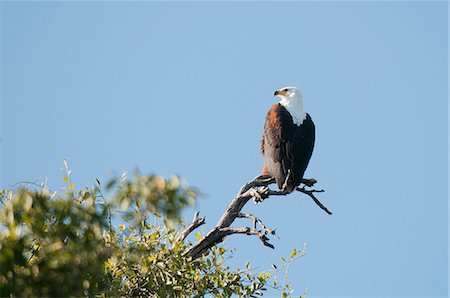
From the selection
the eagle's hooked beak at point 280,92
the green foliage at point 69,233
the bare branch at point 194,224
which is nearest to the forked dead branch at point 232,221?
the bare branch at point 194,224

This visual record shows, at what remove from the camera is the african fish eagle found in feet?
25.1

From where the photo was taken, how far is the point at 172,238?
20.2ft

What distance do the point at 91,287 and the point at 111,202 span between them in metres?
0.51

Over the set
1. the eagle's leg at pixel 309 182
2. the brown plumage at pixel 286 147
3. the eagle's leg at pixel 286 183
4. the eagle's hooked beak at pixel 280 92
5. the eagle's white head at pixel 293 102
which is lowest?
the eagle's leg at pixel 286 183

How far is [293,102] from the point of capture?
912cm

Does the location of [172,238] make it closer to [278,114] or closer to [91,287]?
[91,287]

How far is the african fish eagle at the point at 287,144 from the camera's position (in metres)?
→ 7.66

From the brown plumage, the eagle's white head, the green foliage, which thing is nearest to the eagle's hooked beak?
the eagle's white head

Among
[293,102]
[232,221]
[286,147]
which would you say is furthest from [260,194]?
[293,102]

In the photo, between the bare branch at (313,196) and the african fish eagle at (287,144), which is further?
the african fish eagle at (287,144)

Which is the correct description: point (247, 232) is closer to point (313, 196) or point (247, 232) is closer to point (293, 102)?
point (313, 196)

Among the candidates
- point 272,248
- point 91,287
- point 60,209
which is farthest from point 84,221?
point 272,248

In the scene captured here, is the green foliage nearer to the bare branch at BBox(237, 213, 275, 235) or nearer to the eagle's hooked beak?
the bare branch at BBox(237, 213, 275, 235)

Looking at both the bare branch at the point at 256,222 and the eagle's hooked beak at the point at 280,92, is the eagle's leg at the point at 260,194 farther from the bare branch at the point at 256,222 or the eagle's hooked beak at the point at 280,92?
the eagle's hooked beak at the point at 280,92
